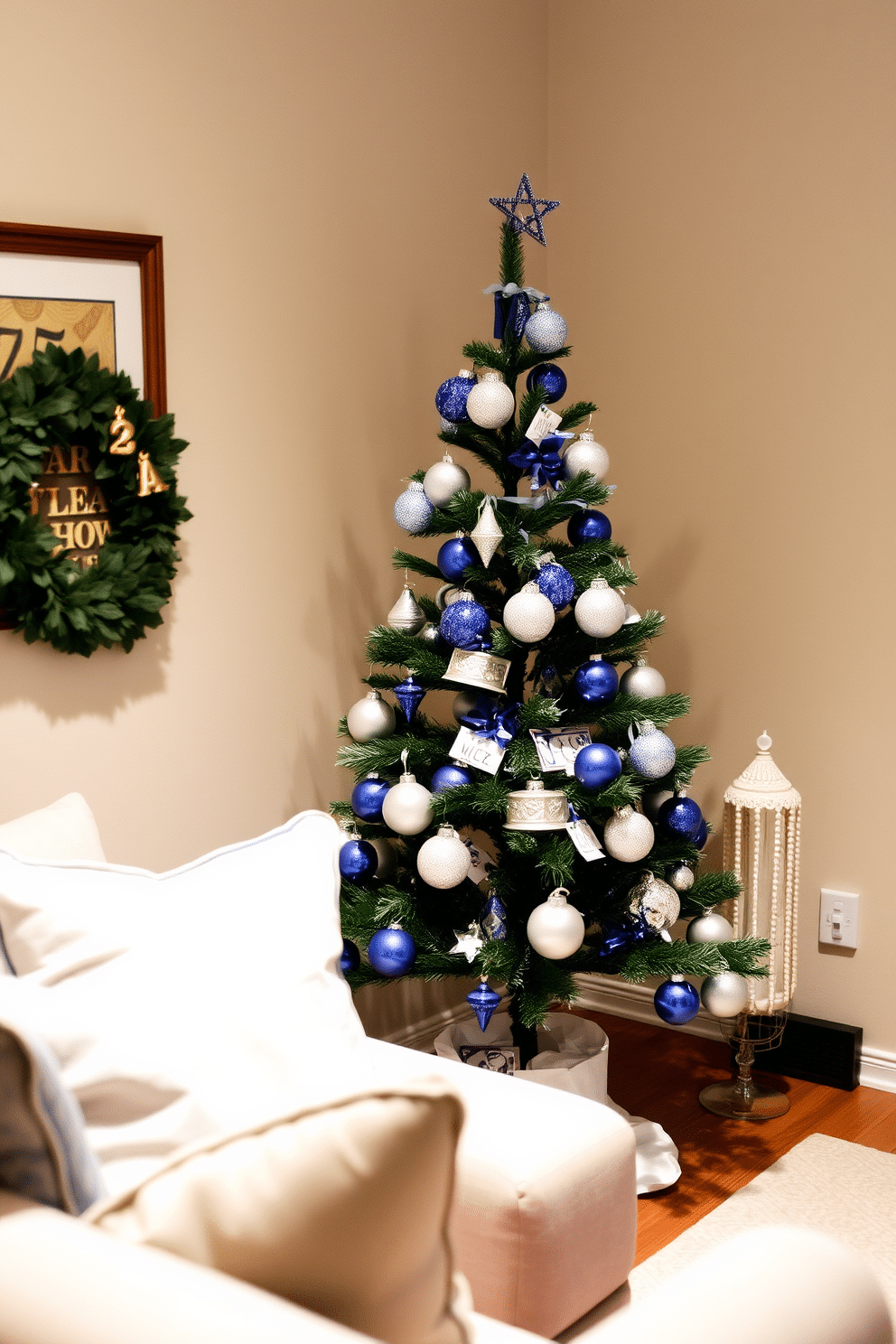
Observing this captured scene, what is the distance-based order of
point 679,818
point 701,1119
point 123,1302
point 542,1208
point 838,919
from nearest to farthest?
point 123,1302, point 542,1208, point 679,818, point 701,1119, point 838,919

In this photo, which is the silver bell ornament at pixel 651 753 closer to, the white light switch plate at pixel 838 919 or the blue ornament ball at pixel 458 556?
the blue ornament ball at pixel 458 556

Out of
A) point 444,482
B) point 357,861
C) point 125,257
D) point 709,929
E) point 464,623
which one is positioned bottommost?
point 709,929

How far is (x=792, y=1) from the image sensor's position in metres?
2.70

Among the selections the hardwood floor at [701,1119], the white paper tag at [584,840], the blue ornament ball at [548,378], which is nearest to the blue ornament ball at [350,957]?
the white paper tag at [584,840]

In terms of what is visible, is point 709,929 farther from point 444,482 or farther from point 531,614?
point 444,482

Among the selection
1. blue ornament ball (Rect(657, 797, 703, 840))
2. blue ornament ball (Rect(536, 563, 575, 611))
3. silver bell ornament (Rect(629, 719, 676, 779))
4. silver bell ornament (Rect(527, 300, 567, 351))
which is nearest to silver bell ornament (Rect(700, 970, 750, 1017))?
blue ornament ball (Rect(657, 797, 703, 840))

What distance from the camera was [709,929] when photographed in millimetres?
2355

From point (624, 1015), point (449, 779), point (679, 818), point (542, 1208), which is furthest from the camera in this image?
point (624, 1015)

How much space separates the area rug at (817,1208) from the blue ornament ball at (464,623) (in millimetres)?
1072

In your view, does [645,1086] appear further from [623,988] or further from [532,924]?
[532,924]

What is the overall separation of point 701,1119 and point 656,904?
2.20 ft

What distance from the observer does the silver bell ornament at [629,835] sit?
2.21 m

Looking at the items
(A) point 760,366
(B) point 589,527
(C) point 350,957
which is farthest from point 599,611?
(A) point 760,366

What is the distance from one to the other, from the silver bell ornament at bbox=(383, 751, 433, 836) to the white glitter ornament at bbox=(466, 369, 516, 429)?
628 millimetres
